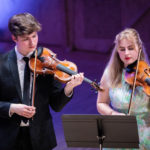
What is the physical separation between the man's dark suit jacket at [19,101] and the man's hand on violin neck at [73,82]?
0.13 ft

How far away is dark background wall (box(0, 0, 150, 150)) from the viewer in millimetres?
7566

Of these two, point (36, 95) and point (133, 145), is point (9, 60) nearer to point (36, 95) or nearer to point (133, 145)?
point (36, 95)

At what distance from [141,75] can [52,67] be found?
615 mm

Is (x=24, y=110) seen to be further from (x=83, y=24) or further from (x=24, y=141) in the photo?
(x=83, y=24)

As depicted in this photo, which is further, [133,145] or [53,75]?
[53,75]

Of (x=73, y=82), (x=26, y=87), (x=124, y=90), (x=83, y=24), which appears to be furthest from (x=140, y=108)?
(x=83, y=24)

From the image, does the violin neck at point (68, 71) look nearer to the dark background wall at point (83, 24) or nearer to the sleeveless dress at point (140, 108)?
the sleeveless dress at point (140, 108)

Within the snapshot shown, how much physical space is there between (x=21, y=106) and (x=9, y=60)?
0.34m

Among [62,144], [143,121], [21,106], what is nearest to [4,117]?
[21,106]

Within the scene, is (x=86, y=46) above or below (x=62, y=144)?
above

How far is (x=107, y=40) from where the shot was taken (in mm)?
8062

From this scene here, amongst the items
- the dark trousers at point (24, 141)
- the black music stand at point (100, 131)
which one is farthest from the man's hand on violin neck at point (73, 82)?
the dark trousers at point (24, 141)

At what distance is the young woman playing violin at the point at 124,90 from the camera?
244cm

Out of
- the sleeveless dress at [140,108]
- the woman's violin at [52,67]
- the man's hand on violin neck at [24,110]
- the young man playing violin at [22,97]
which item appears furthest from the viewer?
the sleeveless dress at [140,108]
